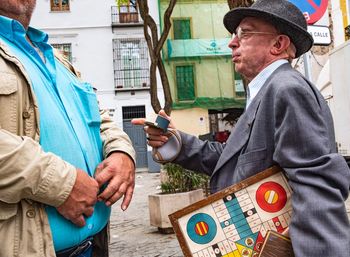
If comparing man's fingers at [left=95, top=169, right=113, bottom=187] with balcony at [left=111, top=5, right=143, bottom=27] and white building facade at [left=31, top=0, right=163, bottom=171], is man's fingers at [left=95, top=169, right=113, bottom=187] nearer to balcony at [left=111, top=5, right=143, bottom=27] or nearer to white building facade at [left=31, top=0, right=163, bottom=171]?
white building facade at [left=31, top=0, right=163, bottom=171]

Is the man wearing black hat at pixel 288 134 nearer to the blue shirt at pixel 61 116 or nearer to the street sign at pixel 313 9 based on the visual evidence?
the blue shirt at pixel 61 116

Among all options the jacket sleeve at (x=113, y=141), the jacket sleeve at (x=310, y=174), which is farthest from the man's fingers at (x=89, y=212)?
the jacket sleeve at (x=310, y=174)

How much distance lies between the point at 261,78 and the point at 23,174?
1.23 metres

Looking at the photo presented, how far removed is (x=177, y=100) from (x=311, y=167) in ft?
72.1

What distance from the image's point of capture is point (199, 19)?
2433 cm

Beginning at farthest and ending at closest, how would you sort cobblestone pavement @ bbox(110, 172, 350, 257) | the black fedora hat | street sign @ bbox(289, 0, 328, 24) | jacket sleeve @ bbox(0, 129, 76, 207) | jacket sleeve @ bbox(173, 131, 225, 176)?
cobblestone pavement @ bbox(110, 172, 350, 257)
street sign @ bbox(289, 0, 328, 24)
jacket sleeve @ bbox(173, 131, 225, 176)
the black fedora hat
jacket sleeve @ bbox(0, 129, 76, 207)

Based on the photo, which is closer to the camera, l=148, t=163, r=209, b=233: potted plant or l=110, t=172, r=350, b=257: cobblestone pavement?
l=110, t=172, r=350, b=257: cobblestone pavement

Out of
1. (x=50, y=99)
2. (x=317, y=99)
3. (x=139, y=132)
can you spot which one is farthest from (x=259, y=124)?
(x=139, y=132)

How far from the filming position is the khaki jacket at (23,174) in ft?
4.89

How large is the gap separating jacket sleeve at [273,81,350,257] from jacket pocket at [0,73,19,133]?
1.07 m

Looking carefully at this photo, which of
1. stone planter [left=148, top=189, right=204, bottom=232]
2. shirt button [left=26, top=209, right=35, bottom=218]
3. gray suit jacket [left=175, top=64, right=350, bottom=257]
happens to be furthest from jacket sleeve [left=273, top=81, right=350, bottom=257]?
stone planter [left=148, top=189, right=204, bottom=232]

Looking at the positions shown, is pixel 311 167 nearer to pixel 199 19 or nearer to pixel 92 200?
pixel 92 200

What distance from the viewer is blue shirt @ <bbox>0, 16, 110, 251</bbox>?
175 centimetres

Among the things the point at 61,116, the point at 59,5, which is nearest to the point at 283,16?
the point at 61,116
